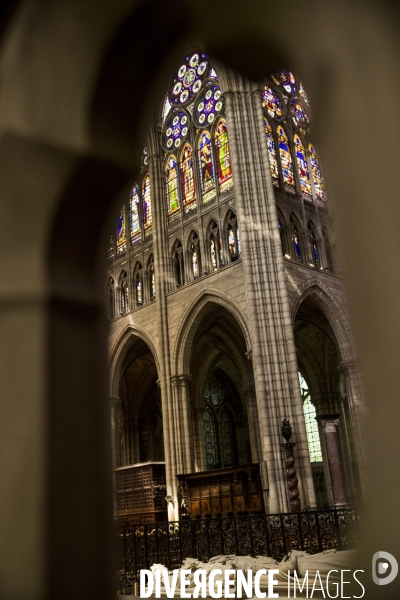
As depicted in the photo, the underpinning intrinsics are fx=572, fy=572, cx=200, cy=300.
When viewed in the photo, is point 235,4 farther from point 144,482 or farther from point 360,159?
point 144,482

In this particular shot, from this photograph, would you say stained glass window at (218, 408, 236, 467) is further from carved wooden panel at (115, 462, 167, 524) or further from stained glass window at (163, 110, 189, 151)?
stained glass window at (163, 110, 189, 151)

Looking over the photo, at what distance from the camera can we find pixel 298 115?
2173 centimetres

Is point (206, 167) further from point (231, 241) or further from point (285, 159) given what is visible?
point (231, 241)

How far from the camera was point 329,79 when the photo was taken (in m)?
1.46

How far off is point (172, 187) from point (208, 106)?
316 cm

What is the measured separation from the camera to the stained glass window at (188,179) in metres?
20.4

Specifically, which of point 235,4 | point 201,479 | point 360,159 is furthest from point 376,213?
point 201,479

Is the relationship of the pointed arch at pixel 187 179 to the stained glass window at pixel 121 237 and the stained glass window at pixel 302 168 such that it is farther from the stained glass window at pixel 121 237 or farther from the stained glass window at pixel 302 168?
the stained glass window at pixel 302 168

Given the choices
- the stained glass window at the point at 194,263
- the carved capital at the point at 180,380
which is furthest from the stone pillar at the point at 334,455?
the stained glass window at the point at 194,263

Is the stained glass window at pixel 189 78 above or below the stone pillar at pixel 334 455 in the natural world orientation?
above

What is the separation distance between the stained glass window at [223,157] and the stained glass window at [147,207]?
3546 mm

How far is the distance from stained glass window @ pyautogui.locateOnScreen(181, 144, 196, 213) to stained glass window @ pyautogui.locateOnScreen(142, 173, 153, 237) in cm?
174

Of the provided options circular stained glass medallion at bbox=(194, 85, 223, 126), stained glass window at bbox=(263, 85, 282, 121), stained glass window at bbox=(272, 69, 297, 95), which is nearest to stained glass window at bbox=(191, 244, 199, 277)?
circular stained glass medallion at bbox=(194, 85, 223, 126)

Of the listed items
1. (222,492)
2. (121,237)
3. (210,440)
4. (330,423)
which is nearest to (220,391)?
(210,440)
